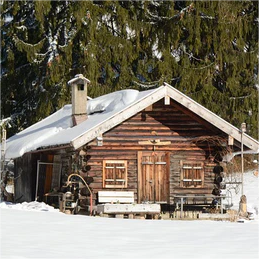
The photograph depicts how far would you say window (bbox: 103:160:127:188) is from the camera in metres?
23.7

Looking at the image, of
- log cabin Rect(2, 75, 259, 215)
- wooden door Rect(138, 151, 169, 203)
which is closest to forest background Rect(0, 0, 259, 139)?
log cabin Rect(2, 75, 259, 215)

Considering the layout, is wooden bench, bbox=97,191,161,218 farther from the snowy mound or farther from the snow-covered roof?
the snowy mound

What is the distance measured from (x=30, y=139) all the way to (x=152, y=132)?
460cm

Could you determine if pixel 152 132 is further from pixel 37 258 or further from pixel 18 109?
pixel 18 109

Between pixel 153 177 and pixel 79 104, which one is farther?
pixel 79 104

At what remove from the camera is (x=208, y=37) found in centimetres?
3959

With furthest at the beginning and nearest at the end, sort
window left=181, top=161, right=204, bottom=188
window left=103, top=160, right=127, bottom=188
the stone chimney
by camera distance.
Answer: the stone chimney → window left=181, top=161, right=204, bottom=188 → window left=103, top=160, right=127, bottom=188

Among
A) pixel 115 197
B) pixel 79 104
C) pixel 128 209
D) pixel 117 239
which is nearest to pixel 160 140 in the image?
pixel 115 197

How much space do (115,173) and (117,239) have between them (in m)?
10.5

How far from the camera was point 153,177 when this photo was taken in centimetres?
2409

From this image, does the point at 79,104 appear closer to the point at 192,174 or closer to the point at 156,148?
the point at 156,148

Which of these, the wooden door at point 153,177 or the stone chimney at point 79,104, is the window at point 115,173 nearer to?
the wooden door at point 153,177

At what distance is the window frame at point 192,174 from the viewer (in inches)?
955

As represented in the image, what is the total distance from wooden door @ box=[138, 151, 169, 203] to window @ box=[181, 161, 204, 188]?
53 centimetres
